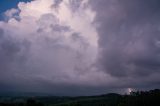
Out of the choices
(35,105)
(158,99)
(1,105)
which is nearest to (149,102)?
(158,99)

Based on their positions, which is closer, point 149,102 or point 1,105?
point 1,105

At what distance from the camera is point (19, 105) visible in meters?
159

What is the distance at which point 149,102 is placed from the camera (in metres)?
193

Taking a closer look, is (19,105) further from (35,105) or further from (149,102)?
(149,102)

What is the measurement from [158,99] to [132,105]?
19391 mm

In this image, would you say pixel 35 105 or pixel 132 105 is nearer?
pixel 35 105

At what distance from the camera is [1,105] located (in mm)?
155625

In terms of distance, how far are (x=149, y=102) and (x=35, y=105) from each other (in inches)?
3367

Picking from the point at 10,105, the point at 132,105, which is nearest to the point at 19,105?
the point at 10,105

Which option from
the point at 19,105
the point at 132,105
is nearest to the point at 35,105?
the point at 19,105

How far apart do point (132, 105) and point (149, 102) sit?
13069mm

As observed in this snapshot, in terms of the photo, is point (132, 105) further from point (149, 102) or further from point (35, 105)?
point (35, 105)

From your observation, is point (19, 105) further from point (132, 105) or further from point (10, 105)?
point (132, 105)

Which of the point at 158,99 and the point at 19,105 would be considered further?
the point at 158,99
